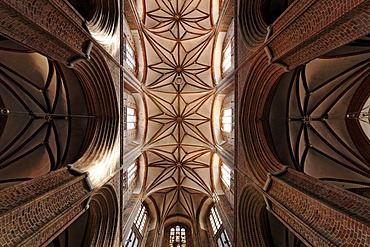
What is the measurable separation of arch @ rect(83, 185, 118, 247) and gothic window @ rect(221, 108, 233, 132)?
22.6 feet

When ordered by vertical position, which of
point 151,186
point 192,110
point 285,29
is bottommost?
point 151,186

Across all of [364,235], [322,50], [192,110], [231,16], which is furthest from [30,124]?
[364,235]

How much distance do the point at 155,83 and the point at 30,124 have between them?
25.9 ft

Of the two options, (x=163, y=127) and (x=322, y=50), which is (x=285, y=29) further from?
(x=163, y=127)

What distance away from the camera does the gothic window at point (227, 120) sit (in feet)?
45.7

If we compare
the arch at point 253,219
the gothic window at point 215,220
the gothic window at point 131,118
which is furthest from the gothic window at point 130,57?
the gothic window at point 215,220

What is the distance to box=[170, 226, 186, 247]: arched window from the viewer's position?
17234 millimetres

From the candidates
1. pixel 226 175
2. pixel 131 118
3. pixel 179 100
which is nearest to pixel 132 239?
pixel 226 175

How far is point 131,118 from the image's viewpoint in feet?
48.6

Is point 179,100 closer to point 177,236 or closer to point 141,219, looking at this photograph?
point 141,219

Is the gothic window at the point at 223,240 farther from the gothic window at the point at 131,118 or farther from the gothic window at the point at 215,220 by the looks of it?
the gothic window at the point at 131,118

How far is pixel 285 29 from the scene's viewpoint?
23.2 ft

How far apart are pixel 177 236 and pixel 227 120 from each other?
8.99m

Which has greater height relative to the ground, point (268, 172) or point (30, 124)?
point (30, 124)
